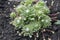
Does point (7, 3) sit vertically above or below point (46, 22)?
above

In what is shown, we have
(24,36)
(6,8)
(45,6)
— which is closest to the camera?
(24,36)

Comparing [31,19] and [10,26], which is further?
[10,26]

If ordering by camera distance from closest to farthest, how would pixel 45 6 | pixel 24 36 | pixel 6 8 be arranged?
pixel 24 36 < pixel 45 6 < pixel 6 8

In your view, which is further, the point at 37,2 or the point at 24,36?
the point at 37,2

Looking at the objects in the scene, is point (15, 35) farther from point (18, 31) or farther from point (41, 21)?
point (41, 21)

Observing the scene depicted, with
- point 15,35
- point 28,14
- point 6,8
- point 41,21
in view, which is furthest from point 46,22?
point 6,8


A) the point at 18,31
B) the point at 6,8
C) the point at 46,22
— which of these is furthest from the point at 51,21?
the point at 6,8

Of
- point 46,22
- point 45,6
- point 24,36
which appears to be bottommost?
point 24,36

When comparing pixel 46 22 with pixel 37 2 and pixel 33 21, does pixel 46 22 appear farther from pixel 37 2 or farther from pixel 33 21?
pixel 37 2
